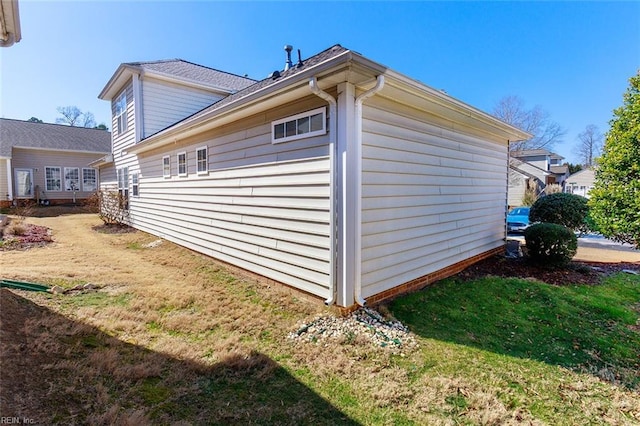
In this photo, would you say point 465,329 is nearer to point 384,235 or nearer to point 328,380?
point 384,235

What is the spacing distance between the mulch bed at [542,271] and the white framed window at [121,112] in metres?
13.6

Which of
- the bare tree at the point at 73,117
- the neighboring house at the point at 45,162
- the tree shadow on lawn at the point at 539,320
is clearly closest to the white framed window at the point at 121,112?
the neighboring house at the point at 45,162

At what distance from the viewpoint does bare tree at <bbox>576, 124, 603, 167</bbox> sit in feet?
150

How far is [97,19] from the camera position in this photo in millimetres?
7352

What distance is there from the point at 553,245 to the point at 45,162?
86.7ft

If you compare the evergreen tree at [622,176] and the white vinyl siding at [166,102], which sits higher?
the white vinyl siding at [166,102]

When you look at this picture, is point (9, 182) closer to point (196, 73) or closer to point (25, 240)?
point (25, 240)

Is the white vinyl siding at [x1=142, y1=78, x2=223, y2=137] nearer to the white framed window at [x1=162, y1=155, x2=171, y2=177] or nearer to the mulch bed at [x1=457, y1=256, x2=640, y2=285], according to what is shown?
the white framed window at [x1=162, y1=155, x2=171, y2=177]

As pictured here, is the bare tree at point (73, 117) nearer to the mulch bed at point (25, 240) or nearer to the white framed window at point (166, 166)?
the mulch bed at point (25, 240)

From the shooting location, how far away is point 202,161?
7.10m

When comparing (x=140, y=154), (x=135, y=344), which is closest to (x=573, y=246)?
(x=135, y=344)

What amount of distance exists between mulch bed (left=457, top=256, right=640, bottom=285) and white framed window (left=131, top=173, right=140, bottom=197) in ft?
36.7

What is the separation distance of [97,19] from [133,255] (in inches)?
229

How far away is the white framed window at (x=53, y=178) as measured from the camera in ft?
64.0
